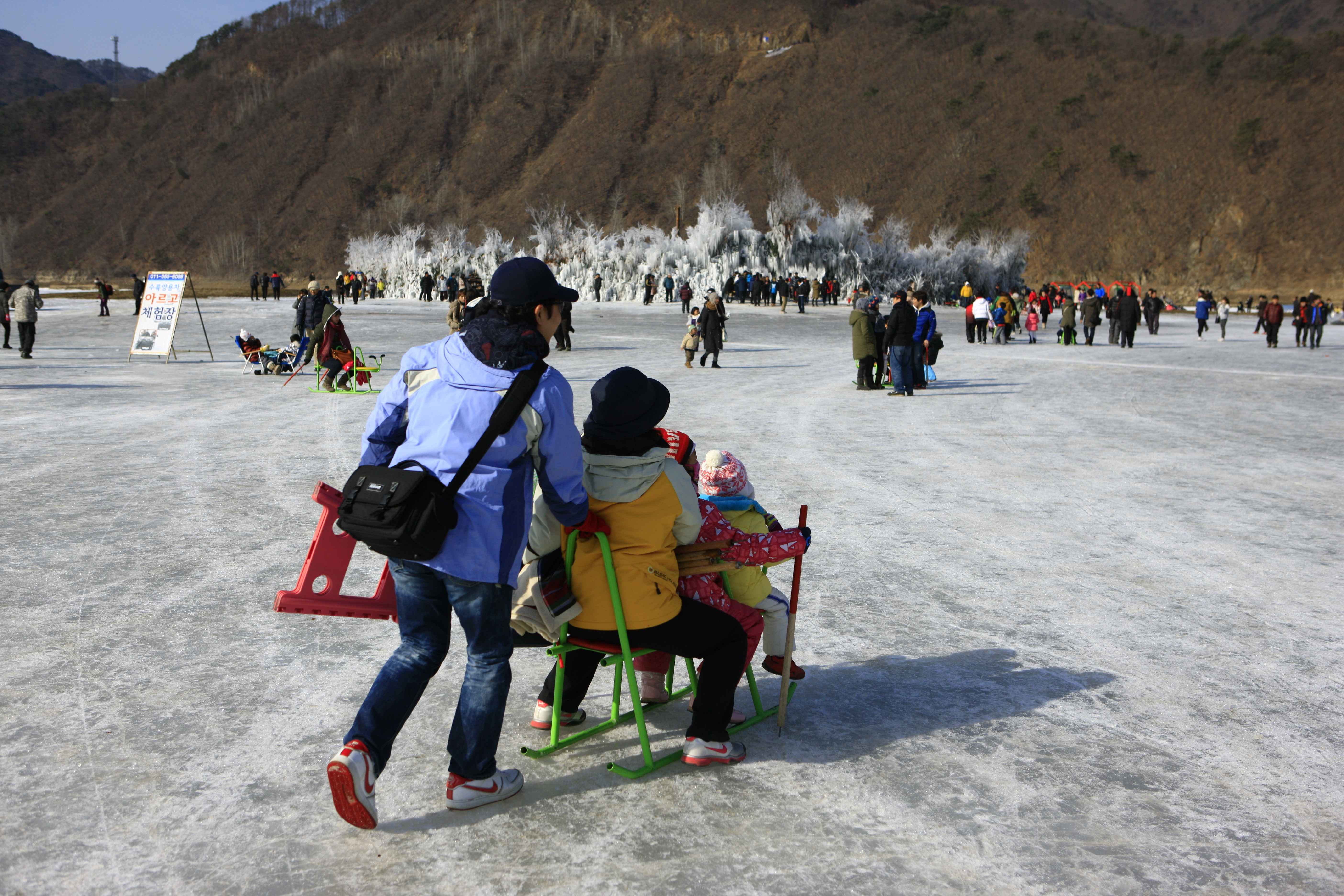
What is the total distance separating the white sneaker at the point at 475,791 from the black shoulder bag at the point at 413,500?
29.5 inches

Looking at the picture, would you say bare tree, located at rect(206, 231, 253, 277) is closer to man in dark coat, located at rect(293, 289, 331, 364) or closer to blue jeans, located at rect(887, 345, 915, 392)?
man in dark coat, located at rect(293, 289, 331, 364)

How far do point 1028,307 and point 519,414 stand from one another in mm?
30449

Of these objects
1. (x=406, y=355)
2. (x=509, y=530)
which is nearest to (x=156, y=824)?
(x=509, y=530)

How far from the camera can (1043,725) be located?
376cm

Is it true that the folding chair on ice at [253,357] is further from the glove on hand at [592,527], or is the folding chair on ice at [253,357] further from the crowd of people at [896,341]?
the glove on hand at [592,527]

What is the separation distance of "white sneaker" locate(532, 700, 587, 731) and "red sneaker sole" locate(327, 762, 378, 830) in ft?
2.99

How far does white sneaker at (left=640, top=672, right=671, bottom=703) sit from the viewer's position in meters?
3.88

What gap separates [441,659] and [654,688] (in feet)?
3.73

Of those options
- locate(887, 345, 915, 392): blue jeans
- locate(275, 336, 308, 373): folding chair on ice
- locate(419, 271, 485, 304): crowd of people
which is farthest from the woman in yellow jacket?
locate(419, 271, 485, 304): crowd of people

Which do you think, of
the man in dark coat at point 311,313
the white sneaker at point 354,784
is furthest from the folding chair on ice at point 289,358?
the white sneaker at point 354,784

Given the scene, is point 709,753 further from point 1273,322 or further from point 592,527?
point 1273,322

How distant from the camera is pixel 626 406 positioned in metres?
3.02

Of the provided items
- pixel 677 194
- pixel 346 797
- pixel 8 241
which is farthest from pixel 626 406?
pixel 8 241

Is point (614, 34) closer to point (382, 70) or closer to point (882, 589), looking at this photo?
point (382, 70)
